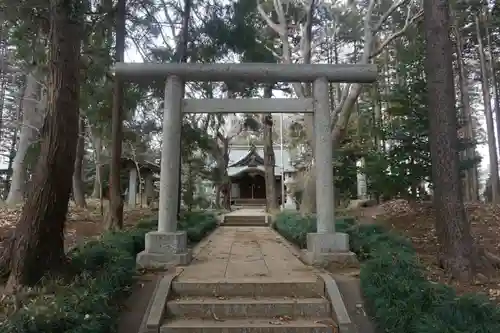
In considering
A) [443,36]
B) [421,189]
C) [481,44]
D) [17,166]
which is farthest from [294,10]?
[17,166]

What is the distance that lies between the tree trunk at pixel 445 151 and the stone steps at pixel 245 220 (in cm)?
1040

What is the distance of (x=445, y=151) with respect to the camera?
223 inches

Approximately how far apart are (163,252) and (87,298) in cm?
218

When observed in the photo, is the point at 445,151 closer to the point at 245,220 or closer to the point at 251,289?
the point at 251,289

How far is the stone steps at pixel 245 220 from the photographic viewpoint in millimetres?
15820

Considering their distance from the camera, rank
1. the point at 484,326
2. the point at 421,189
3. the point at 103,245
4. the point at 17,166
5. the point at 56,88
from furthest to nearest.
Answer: the point at 17,166 < the point at 421,189 < the point at 103,245 < the point at 56,88 < the point at 484,326

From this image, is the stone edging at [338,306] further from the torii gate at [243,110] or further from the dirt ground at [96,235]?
the dirt ground at [96,235]

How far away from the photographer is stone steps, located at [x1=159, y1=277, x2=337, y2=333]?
3.98m

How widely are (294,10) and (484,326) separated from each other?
46.3 ft

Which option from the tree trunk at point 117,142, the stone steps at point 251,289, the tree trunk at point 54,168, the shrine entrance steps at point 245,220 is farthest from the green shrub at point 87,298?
the shrine entrance steps at point 245,220

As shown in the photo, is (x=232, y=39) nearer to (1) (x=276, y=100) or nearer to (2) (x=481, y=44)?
(1) (x=276, y=100)

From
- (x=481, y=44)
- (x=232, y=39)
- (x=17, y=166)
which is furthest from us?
(x=481, y=44)

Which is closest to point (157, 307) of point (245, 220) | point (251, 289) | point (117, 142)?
point (251, 289)

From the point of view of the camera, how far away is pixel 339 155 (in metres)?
16.1
